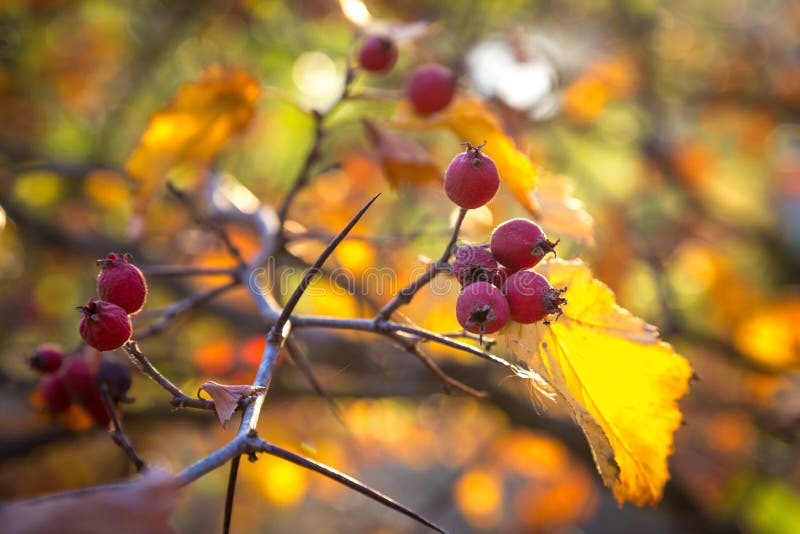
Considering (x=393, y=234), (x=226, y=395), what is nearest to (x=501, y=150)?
(x=226, y=395)

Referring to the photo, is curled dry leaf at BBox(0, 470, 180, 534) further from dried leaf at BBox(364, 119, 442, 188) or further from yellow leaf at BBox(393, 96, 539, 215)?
dried leaf at BBox(364, 119, 442, 188)

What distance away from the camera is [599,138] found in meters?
4.96

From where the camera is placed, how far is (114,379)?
1380mm

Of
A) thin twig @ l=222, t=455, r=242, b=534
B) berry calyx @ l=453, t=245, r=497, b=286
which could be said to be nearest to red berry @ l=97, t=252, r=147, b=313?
thin twig @ l=222, t=455, r=242, b=534

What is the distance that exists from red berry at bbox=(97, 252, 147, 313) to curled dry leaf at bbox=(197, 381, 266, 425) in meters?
0.22

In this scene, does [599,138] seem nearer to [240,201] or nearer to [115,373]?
[240,201]

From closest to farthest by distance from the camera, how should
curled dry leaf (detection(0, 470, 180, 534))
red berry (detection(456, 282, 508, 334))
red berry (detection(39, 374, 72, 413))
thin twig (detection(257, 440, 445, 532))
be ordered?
curled dry leaf (detection(0, 470, 180, 534))
thin twig (detection(257, 440, 445, 532))
red berry (detection(456, 282, 508, 334))
red berry (detection(39, 374, 72, 413))

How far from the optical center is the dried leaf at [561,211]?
1494mm

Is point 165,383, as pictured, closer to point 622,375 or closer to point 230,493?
point 230,493

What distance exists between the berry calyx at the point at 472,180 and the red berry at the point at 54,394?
3.37ft

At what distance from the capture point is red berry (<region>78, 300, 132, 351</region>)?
0.94 metres

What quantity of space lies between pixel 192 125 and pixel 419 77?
66cm

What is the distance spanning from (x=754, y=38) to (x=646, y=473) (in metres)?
5.89

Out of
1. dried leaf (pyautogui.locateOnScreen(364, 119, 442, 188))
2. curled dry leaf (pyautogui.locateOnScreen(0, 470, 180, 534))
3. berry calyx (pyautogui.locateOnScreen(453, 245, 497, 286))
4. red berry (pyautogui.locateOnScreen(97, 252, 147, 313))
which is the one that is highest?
dried leaf (pyautogui.locateOnScreen(364, 119, 442, 188))
